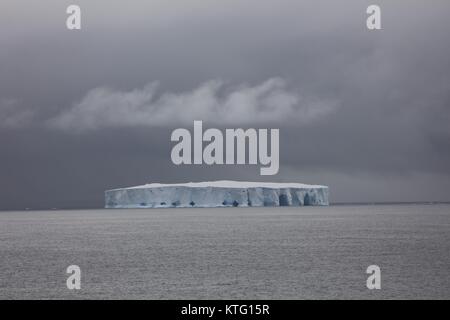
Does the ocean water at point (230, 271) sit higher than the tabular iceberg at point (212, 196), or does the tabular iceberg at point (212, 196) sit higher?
the tabular iceberg at point (212, 196)

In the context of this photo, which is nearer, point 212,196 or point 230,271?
point 230,271

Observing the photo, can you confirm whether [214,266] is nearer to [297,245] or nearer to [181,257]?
[181,257]

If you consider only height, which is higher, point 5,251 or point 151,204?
point 151,204

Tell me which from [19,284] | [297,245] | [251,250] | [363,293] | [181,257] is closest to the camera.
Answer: [363,293]

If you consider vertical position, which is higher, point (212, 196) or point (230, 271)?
point (212, 196)

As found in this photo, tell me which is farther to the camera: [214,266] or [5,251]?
[5,251]

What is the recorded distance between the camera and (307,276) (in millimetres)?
33531

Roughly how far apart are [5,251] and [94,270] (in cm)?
1811

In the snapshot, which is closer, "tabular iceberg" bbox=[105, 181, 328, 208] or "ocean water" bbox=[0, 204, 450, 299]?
"ocean water" bbox=[0, 204, 450, 299]

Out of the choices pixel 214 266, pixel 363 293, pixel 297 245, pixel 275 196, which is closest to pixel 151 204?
pixel 275 196

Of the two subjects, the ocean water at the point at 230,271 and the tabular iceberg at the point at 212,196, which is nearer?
the ocean water at the point at 230,271

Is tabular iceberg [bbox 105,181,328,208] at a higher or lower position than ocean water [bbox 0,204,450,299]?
higher
